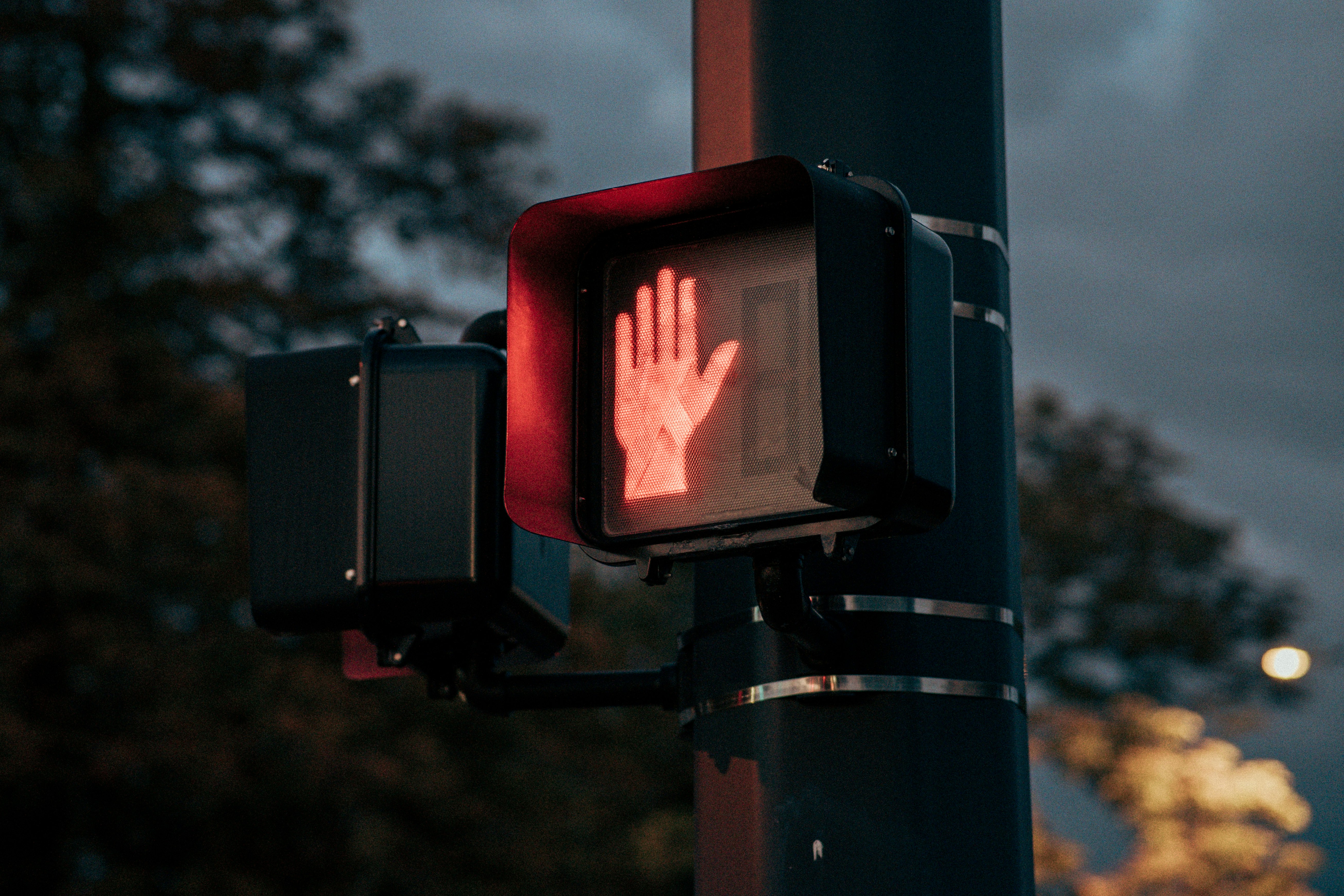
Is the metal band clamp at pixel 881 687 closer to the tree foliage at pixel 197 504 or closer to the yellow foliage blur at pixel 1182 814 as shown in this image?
the tree foliage at pixel 197 504

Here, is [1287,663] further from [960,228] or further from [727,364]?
[727,364]

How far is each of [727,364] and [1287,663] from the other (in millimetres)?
9798

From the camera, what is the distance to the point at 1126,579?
22.0 meters

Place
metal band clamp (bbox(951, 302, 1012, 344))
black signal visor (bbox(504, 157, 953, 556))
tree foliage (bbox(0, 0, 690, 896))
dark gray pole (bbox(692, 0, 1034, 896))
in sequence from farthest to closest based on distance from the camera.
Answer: tree foliage (bbox(0, 0, 690, 896))
metal band clamp (bbox(951, 302, 1012, 344))
dark gray pole (bbox(692, 0, 1034, 896))
black signal visor (bbox(504, 157, 953, 556))

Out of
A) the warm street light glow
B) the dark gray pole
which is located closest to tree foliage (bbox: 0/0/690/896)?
the warm street light glow

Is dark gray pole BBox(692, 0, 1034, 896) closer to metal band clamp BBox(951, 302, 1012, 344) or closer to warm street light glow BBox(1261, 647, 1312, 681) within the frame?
metal band clamp BBox(951, 302, 1012, 344)

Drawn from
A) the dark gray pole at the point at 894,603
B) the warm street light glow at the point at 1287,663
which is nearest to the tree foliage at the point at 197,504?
the warm street light glow at the point at 1287,663

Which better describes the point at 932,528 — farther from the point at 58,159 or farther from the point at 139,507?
the point at 58,159

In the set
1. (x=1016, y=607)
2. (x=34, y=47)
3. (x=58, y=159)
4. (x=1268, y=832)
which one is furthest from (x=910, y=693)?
(x=1268, y=832)

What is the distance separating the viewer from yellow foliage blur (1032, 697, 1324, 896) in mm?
16188

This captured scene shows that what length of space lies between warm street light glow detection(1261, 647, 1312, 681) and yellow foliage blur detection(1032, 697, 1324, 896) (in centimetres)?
525

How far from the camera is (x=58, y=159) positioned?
13.0m

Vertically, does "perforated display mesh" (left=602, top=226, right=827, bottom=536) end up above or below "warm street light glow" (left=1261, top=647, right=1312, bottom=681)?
below

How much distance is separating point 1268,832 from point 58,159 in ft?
42.2
